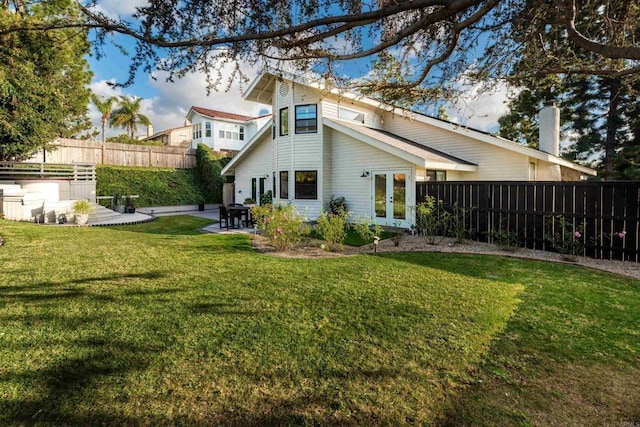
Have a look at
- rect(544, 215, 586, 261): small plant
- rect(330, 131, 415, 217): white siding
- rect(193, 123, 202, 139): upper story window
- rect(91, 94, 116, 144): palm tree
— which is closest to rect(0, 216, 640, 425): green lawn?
rect(544, 215, 586, 261): small plant

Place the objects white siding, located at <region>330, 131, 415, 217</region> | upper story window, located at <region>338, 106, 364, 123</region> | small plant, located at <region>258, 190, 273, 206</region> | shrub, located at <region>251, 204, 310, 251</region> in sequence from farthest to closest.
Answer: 1. small plant, located at <region>258, 190, 273, 206</region>
2. upper story window, located at <region>338, 106, 364, 123</region>
3. white siding, located at <region>330, 131, 415, 217</region>
4. shrub, located at <region>251, 204, 310, 251</region>

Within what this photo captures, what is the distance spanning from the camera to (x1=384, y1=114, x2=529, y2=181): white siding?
13.2 m

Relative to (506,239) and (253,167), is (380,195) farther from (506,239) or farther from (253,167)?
(253,167)

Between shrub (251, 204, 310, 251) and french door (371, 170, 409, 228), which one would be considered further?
french door (371, 170, 409, 228)

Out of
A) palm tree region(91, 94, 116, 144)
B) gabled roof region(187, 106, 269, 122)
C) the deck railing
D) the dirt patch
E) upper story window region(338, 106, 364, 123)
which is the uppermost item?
palm tree region(91, 94, 116, 144)

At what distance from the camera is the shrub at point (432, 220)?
10580 millimetres

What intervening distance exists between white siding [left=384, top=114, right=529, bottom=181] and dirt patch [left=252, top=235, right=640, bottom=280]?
509 cm

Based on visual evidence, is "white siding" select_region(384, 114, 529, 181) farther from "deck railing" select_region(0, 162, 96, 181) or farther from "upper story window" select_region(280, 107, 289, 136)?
"deck railing" select_region(0, 162, 96, 181)

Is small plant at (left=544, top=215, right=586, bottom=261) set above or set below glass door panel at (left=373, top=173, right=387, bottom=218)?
below

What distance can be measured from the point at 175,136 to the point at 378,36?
39697mm

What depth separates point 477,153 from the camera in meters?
14.3

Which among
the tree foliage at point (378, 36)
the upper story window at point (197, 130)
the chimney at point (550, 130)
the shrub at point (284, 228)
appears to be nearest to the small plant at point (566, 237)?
the tree foliage at point (378, 36)

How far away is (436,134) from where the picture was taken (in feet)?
51.2

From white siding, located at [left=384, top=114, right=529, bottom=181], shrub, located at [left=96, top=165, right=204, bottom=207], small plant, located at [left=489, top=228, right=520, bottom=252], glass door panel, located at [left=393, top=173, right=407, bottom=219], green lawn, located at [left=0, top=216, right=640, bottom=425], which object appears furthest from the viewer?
shrub, located at [left=96, top=165, right=204, bottom=207]
